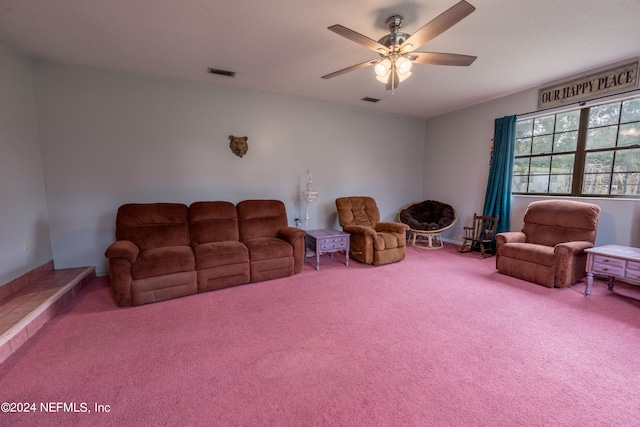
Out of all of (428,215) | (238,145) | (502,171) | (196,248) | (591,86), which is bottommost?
(196,248)

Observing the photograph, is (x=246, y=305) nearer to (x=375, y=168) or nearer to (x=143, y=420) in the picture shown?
(x=143, y=420)

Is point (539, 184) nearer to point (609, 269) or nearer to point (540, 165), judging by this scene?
point (540, 165)

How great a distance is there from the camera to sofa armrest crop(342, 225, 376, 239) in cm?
389

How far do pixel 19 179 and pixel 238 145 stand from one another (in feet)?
7.91

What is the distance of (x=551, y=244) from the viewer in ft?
11.3

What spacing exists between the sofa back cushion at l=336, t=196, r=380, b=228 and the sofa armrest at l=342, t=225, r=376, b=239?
178mm

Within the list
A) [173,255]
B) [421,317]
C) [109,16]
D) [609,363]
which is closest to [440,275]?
[421,317]

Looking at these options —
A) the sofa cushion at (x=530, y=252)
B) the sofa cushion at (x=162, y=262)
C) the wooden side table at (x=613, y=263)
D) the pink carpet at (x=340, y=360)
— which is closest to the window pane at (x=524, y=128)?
the sofa cushion at (x=530, y=252)

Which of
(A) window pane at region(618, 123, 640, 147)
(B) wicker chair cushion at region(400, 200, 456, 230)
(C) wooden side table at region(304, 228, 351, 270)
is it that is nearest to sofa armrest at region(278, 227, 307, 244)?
(C) wooden side table at region(304, 228, 351, 270)

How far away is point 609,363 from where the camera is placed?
5.78ft

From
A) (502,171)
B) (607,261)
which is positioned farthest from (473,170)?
(607,261)

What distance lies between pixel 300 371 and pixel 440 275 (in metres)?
2.55

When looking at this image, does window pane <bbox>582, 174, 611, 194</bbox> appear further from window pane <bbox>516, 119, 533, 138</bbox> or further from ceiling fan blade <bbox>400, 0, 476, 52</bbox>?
ceiling fan blade <bbox>400, 0, 476, 52</bbox>

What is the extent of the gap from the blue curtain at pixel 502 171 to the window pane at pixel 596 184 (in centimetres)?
90
